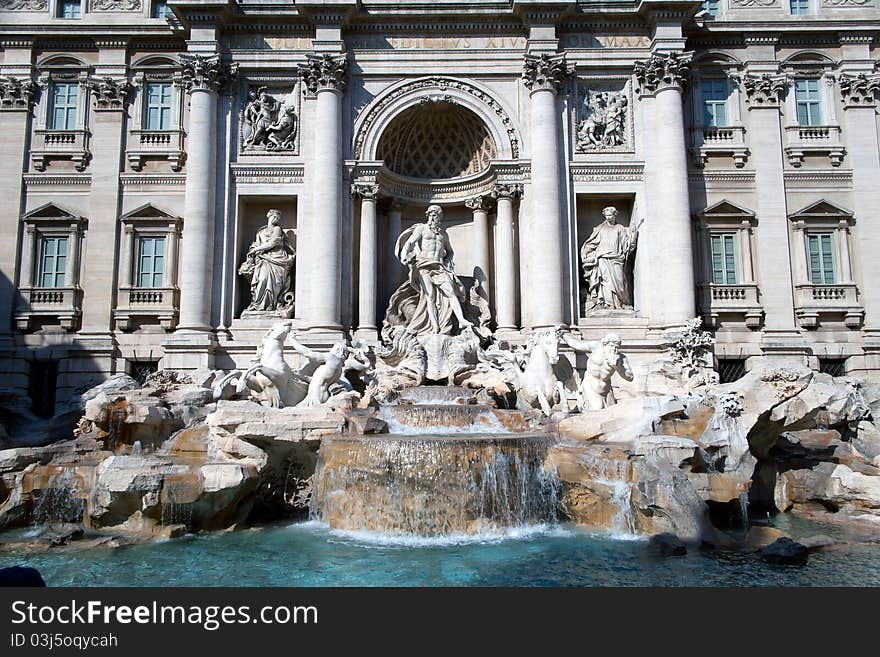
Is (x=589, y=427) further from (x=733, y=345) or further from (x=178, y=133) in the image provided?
(x=178, y=133)

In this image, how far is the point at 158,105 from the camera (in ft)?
62.6

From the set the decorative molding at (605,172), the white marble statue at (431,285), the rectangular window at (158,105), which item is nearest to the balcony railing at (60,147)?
the rectangular window at (158,105)

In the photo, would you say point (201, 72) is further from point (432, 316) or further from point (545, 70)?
point (545, 70)

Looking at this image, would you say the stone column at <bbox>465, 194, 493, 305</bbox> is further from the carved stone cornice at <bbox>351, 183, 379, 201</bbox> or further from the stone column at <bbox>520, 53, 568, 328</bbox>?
the carved stone cornice at <bbox>351, 183, 379, 201</bbox>

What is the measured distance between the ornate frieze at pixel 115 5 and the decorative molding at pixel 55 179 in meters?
5.45

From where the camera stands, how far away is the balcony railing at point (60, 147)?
18797 millimetres

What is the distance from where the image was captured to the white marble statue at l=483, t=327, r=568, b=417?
14.0 meters

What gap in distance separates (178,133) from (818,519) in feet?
63.1

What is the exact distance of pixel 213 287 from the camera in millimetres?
17703

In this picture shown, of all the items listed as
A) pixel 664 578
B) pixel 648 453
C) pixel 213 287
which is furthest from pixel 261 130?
pixel 664 578

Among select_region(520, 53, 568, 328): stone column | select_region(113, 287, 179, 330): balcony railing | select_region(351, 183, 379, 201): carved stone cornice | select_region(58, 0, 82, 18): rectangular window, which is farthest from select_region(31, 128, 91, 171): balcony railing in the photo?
select_region(520, 53, 568, 328): stone column

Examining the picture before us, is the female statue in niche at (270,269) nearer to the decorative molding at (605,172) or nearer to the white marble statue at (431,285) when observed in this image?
the white marble statue at (431,285)

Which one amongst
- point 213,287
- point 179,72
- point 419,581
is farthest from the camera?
point 179,72

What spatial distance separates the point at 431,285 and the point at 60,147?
1238 centimetres
